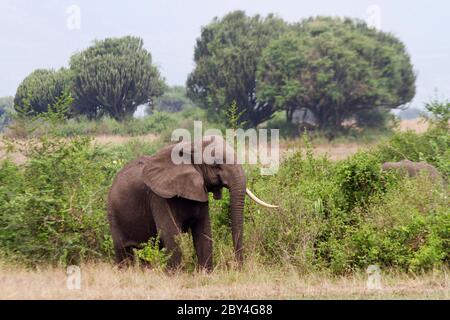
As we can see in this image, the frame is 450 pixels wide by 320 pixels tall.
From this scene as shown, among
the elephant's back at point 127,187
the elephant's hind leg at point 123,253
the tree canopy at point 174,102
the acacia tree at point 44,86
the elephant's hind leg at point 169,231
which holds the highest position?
the tree canopy at point 174,102

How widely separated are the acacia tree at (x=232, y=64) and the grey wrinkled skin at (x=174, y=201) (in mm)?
46608

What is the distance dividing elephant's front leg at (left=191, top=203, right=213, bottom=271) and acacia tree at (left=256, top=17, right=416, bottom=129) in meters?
43.7

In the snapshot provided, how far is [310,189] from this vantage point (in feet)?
43.1

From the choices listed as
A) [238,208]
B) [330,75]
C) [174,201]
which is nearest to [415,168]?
[238,208]

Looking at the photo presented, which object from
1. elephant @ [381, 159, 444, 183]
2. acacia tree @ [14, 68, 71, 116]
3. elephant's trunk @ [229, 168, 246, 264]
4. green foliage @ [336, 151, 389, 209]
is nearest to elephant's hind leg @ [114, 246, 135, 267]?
elephant's trunk @ [229, 168, 246, 264]

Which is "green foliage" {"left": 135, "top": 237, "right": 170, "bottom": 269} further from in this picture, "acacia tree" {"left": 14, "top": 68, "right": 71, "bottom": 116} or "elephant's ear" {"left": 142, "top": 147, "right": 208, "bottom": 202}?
"acacia tree" {"left": 14, "top": 68, "right": 71, "bottom": 116}

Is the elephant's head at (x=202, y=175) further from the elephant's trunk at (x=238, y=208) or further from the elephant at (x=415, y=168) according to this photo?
the elephant at (x=415, y=168)

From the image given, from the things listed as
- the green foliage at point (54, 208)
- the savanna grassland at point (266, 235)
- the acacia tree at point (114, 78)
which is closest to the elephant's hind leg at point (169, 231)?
the savanna grassland at point (266, 235)

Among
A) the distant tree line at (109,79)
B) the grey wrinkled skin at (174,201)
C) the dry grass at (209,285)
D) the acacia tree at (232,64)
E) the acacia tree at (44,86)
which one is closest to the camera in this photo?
the dry grass at (209,285)

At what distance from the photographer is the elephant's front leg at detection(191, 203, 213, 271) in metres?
11.3

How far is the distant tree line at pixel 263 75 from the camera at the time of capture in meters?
56.3

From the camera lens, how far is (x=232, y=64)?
203 ft

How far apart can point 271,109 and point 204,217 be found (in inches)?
1977
